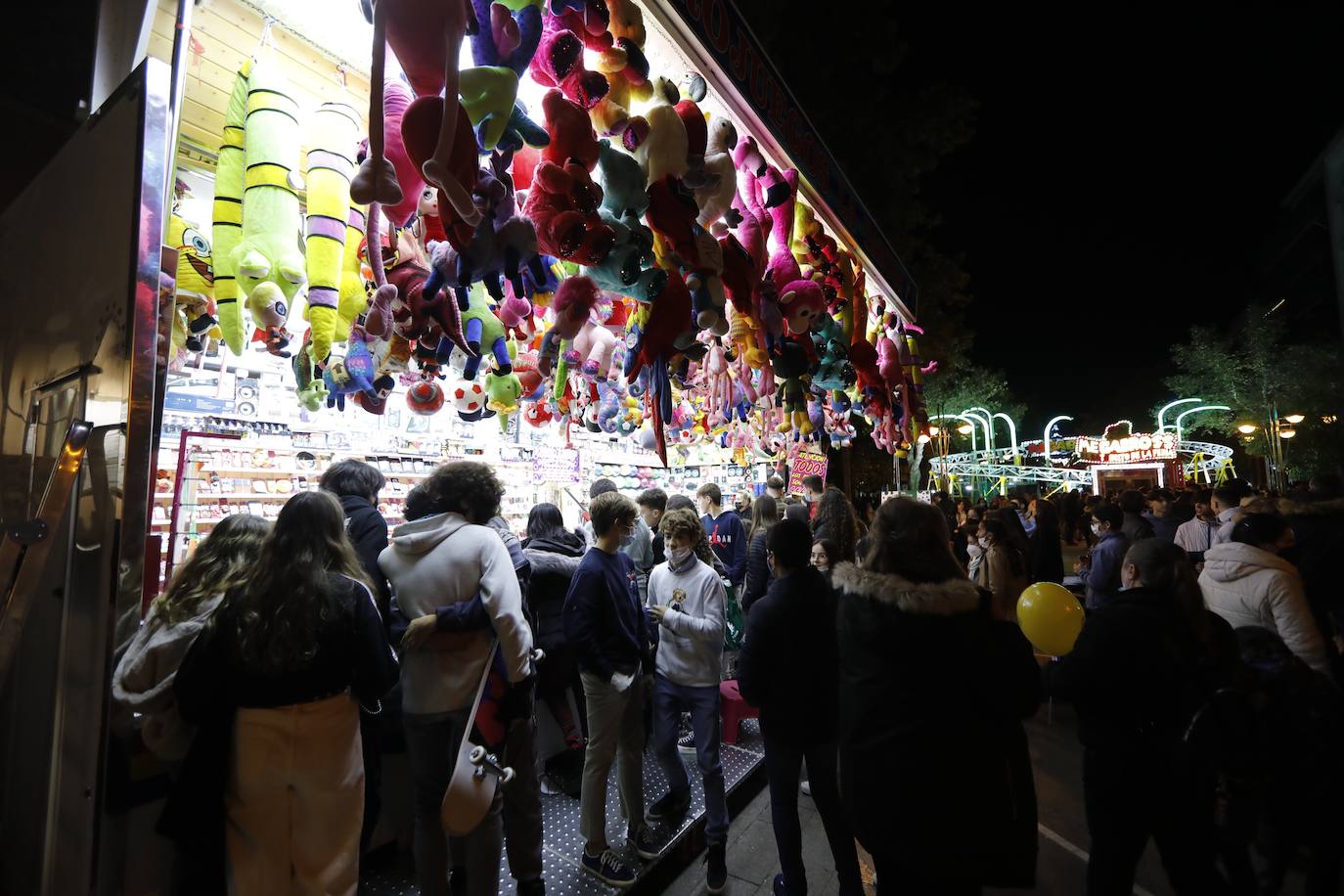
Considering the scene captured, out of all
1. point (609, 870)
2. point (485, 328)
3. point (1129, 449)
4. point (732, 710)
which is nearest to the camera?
point (485, 328)

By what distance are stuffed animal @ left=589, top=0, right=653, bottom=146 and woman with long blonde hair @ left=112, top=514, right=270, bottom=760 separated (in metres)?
1.86

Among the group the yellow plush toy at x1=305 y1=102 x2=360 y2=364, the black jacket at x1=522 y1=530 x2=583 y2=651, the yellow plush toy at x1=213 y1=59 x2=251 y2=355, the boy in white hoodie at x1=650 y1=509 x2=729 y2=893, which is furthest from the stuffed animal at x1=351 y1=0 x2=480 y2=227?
the black jacket at x1=522 y1=530 x2=583 y2=651

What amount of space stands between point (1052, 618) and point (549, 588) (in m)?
3.06

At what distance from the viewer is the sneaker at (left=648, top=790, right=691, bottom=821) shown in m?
3.09

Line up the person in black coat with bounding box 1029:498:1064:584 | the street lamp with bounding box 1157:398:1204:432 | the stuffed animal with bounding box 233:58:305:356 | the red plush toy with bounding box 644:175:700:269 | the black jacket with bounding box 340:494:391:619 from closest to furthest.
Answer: the red plush toy with bounding box 644:175:700:269 → the stuffed animal with bounding box 233:58:305:356 → the black jacket with bounding box 340:494:391:619 → the person in black coat with bounding box 1029:498:1064:584 → the street lamp with bounding box 1157:398:1204:432

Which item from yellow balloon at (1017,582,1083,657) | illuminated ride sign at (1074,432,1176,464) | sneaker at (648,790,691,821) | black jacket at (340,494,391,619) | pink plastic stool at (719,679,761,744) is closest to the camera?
black jacket at (340,494,391,619)

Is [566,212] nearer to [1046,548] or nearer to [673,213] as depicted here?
[673,213]

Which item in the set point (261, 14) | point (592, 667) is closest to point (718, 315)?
point (592, 667)

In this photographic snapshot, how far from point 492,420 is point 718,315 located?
368 cm

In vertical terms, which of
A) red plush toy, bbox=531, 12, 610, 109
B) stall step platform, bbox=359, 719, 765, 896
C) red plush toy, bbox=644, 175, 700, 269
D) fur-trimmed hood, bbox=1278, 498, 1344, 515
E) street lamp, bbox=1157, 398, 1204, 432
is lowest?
stall step platform, bbox=359, 719, 765, 896

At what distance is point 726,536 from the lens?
17.7 feet

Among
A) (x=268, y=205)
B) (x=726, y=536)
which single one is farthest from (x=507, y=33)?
(x=726, y=536)

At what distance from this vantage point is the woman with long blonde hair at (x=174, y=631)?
161cm

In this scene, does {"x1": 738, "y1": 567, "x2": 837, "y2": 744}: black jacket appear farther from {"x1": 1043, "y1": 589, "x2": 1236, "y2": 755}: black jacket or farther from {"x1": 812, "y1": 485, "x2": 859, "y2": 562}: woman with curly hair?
{"x1": 812, "y1": 485, "x2": 859, "y2": 562}: woman with curly hair
